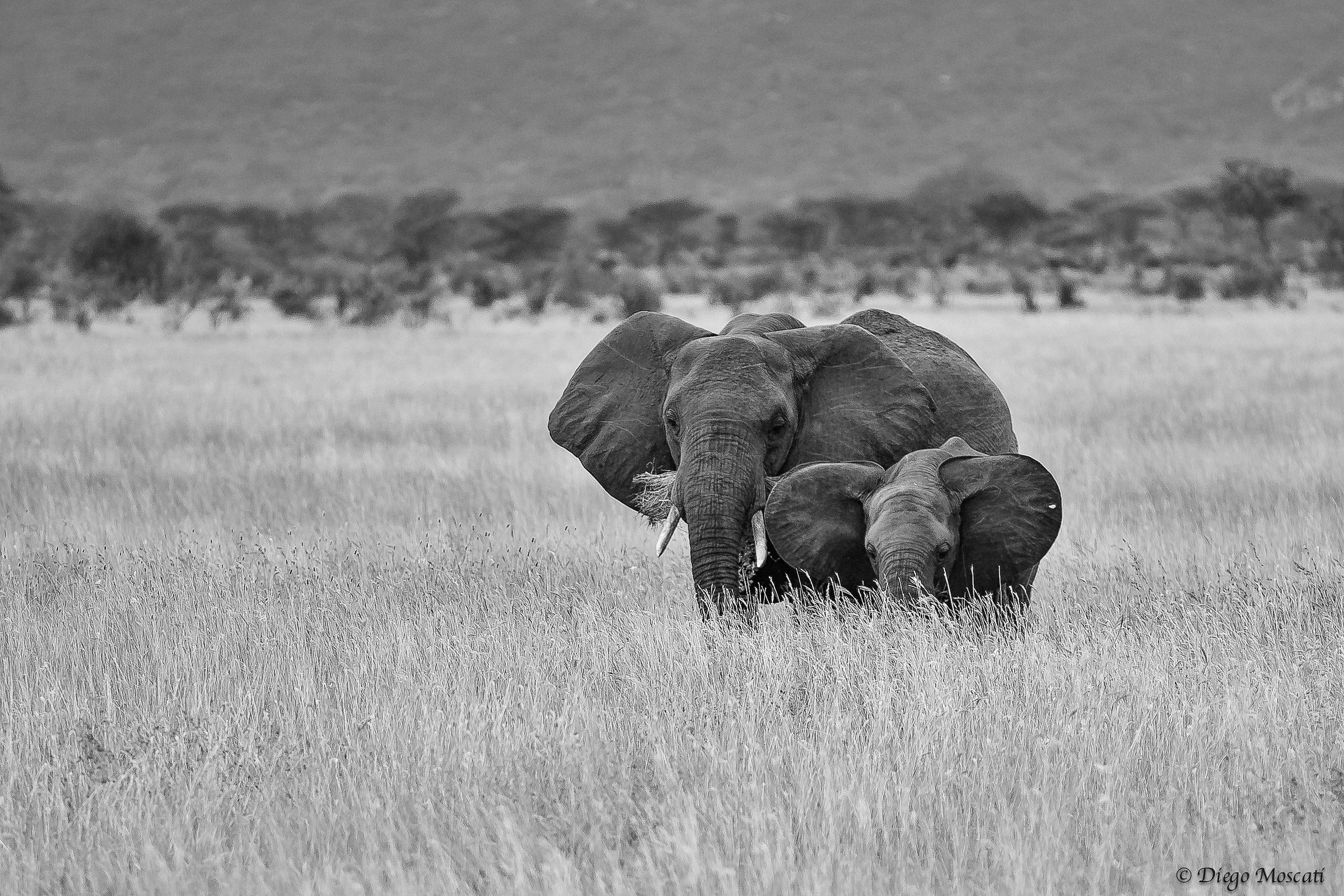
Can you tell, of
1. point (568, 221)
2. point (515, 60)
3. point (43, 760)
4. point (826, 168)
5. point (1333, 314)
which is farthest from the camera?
point (515, 60)

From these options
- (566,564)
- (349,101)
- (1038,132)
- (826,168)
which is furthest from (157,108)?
(566,564)

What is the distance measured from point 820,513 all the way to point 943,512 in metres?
0.48

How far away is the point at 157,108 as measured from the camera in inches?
6388

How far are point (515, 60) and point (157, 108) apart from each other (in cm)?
3896

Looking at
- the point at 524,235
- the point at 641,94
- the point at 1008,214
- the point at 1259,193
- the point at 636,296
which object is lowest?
the point at 636,296

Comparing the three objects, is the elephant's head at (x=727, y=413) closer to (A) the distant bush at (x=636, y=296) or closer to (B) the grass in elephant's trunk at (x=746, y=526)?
(B) the grass in elephant's trunk at (x=746, y=526)

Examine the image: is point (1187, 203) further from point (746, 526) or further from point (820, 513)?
point (820, 513)

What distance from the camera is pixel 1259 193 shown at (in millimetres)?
63406

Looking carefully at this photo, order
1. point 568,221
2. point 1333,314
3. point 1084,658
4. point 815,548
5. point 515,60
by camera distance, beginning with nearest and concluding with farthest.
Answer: point 1084,658 → point 815,548 → point 1333,314 → point 568,221 → point 515,60

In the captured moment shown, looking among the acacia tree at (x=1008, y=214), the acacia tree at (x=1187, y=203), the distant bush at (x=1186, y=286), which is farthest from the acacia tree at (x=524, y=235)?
the distant bush at (x=1186, y=286)

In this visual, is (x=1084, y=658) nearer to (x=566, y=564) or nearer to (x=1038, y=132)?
(x=566, y=564)

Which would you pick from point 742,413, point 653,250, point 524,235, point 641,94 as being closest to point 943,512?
point 742,413

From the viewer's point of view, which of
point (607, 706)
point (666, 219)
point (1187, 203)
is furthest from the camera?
point (666, 219)

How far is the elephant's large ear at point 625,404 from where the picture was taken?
6.97 m
